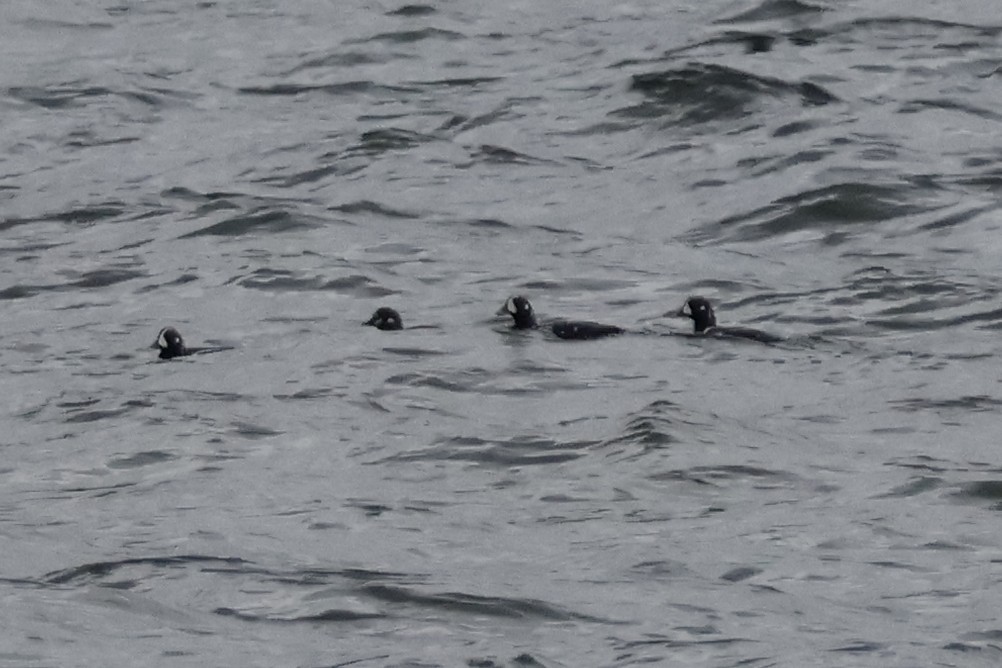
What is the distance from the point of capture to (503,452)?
14.2 m

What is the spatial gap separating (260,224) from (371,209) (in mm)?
1051

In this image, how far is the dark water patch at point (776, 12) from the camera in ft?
90.8

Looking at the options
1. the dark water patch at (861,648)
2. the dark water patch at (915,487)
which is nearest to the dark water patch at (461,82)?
the dark water patch at (915,487)

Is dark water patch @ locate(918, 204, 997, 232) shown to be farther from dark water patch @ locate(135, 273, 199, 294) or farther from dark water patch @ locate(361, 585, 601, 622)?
dark water patch @ locate(361, 585, 601, 622)

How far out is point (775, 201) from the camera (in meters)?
20.8

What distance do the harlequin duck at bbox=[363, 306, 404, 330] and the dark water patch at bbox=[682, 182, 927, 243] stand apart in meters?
3.38

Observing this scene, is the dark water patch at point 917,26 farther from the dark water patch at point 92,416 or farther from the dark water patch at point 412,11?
the dark water patch at point 92,416

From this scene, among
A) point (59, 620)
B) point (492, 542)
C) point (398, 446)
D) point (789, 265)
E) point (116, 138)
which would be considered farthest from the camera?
point (116, 138)

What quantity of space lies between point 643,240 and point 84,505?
769cm

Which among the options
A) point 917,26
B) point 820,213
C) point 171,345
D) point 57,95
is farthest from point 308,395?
point 917,26

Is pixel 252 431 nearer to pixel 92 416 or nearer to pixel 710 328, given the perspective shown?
pixel 92 416

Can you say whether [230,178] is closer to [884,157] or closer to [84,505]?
[884,157]

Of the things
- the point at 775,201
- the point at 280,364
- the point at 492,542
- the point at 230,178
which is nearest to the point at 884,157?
the point at 775,201

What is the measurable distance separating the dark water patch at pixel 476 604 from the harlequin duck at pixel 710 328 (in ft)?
19.1
